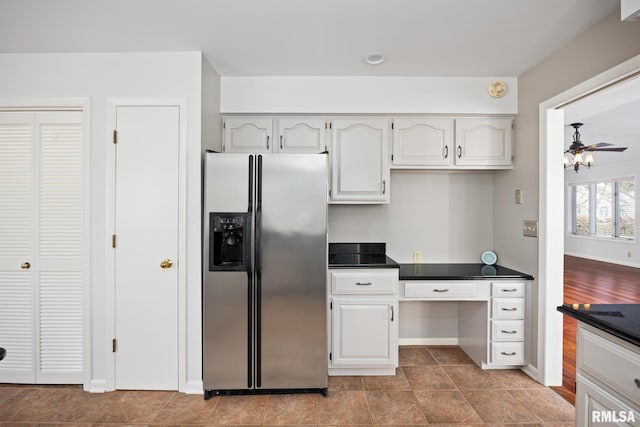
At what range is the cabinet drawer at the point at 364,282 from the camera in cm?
256

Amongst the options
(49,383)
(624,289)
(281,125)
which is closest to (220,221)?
(281,125)

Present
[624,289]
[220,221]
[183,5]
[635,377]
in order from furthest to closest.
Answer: [624,289] < [220,221] < [183,5] < [635,377]

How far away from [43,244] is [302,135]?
7.18 ft

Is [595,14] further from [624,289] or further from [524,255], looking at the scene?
[624,289]

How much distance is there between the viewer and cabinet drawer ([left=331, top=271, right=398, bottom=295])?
256 centimetres

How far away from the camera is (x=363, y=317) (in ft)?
8.38

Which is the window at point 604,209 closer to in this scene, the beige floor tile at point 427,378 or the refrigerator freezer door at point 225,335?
the beige floor tile at point 427,378

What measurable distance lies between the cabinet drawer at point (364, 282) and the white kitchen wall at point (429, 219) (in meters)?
0.67

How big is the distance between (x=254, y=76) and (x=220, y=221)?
1371mm

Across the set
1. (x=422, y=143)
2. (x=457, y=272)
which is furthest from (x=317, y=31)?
(x=457, y=272)

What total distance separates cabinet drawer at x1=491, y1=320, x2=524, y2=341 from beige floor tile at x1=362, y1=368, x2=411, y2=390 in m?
0.83

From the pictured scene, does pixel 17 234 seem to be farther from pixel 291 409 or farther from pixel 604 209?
pixel 604 209

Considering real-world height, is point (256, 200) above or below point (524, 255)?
above

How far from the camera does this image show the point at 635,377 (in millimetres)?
1071
